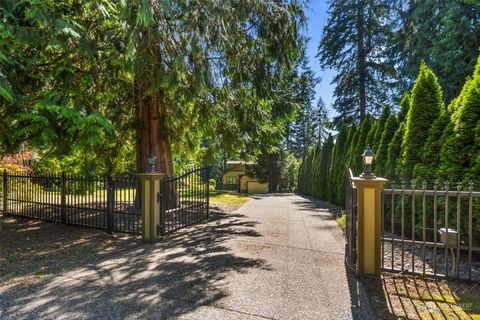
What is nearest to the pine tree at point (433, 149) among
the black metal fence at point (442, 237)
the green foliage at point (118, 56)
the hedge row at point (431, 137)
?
the hedge row at point (431, 137)

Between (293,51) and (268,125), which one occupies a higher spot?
(293,51)

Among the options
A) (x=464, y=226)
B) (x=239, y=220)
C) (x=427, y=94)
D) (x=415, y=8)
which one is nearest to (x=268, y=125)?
(x=239, y=220)

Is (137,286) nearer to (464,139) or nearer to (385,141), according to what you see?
(464,139)

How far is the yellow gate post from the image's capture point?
5.97 metres

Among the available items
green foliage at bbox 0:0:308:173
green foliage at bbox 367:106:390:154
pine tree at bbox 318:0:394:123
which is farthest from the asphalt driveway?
pine tree at bbox 318:0:394:123

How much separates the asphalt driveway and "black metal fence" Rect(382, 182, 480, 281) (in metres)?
0.97

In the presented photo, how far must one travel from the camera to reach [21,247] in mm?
5801

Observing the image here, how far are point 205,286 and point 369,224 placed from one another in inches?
96.0

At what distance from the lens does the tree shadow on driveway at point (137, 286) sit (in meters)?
3.16

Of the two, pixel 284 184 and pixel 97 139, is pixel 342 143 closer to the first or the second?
pixel 97 139

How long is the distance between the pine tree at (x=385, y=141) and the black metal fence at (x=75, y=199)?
6.74m

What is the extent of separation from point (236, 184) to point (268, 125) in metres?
30.4


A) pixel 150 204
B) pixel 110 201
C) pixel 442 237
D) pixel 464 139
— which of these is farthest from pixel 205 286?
pixel 464 139

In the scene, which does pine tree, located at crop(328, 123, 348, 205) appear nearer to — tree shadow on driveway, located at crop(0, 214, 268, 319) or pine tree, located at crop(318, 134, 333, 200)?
pine tree, located at crop(318, 134, 333, 200)
